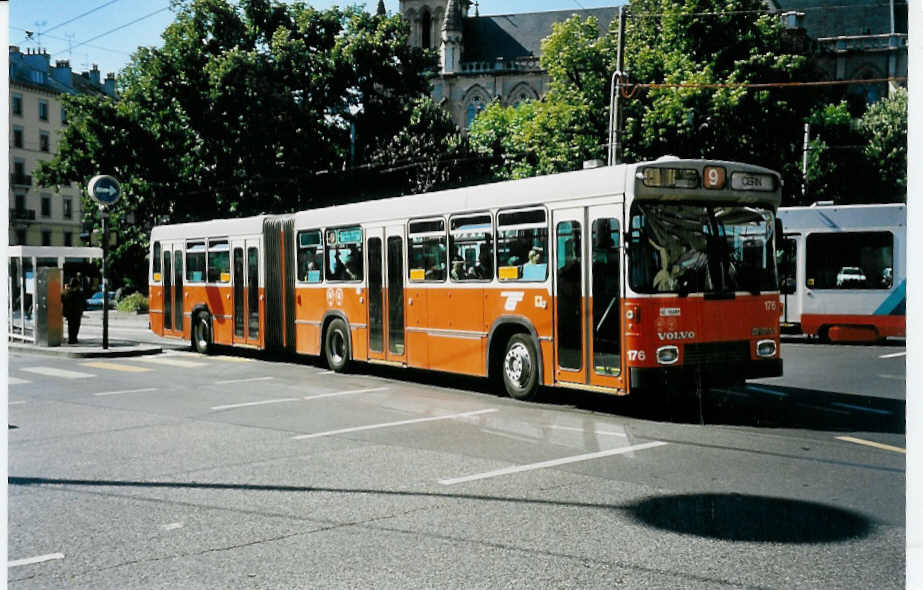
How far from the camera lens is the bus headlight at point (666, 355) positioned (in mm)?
10227

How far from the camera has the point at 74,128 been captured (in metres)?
35.8

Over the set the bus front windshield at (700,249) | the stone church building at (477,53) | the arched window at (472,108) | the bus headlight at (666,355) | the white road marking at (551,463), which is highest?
the stone church building at (477,53)

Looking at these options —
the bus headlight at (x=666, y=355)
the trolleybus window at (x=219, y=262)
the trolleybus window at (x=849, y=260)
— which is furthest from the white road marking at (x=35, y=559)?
the trolleybus window at (x=849, y=260)

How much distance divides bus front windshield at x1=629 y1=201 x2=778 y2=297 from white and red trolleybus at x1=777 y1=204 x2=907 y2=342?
7.37 m

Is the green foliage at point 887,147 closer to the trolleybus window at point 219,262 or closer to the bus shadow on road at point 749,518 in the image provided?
the bus shadow on road at point 749,518

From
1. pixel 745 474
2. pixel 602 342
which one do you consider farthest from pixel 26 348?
pixel 745 474

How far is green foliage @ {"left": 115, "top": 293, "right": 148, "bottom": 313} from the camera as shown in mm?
42188

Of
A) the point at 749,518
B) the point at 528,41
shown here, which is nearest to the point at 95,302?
the point at 528,41

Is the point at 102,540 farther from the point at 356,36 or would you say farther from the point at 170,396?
the point at 356,36

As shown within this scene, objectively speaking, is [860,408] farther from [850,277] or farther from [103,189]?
[103,189]

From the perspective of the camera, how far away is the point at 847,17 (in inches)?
617

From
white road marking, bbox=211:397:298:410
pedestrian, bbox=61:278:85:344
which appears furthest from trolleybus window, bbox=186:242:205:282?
white road marking, bbox=211:397:298:410

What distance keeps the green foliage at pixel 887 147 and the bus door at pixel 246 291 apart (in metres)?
11.3

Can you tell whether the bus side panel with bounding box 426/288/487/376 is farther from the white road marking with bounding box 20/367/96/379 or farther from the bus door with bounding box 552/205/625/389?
the white road marking with bounding box 20/367/96/379
